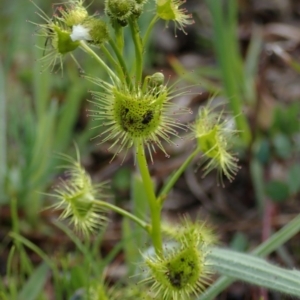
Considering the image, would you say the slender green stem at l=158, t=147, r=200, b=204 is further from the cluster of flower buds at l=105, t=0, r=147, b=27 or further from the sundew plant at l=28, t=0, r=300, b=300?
the cluster of flower buds at l=105, t=0, r=147, b=27

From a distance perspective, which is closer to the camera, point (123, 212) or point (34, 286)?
point (123, 212)

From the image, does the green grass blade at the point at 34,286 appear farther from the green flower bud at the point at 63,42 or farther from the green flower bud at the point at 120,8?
the green flower bud at the point at 120,8

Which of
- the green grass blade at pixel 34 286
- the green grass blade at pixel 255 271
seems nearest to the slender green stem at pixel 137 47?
the green grass blade at pixel 255 271

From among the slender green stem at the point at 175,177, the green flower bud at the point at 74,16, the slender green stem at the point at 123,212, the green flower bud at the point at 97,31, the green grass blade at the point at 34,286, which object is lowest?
the green grass blade at the point at 34,286

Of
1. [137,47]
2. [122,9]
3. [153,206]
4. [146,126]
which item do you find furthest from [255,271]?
[122,9]

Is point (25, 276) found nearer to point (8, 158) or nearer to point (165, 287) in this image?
point (8, 158)

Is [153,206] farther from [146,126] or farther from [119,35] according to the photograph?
[119,35]

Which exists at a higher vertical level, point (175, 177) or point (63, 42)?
point (63, 42)

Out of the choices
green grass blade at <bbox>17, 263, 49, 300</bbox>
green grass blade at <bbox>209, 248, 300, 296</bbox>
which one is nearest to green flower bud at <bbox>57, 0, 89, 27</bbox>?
green grass blade at <bbox>209, 248, 300, 296</bbox>

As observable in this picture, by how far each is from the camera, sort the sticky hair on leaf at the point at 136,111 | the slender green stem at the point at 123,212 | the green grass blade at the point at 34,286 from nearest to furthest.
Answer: the sticky hair on leaf at the point at 136,111, the slender green stem at the point at 123,212, the green grass blade at the point at 34,286
